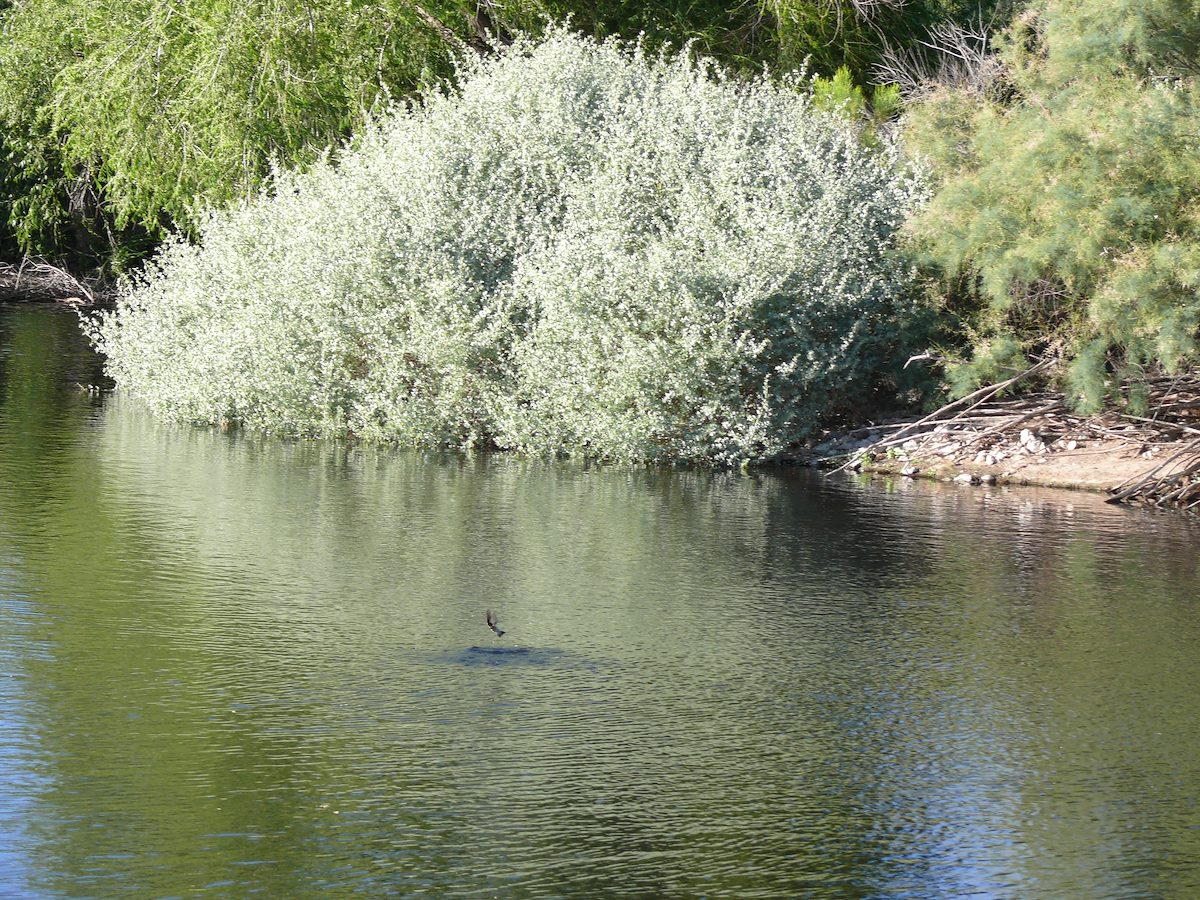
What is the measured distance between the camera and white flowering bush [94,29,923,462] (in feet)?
61.7

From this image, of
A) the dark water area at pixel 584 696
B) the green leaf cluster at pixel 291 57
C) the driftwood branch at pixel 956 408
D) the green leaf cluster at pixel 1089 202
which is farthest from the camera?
the green leaf cluster at pixel 291 57

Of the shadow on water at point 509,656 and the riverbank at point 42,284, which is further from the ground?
the riverbank at point 42,284

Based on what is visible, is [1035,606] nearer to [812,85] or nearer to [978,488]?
[978,488]

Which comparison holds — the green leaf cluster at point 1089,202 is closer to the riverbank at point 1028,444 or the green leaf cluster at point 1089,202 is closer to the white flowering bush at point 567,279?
A: the riverbank at point 1028,444

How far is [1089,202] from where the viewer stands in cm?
1728

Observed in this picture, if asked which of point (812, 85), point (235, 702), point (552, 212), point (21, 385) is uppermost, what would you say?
point (812, 85)

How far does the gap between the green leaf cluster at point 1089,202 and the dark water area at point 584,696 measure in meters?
2.26

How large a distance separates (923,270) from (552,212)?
451 cm

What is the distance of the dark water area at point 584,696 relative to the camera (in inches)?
274

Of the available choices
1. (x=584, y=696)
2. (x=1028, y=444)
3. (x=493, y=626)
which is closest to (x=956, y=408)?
(x=1028, y=444)

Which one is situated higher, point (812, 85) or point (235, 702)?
point (812, 85)

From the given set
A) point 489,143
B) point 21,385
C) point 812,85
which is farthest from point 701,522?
point 21,385

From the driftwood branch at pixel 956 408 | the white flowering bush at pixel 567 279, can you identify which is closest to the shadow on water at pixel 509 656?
the white flowering bush at pixel 567 279

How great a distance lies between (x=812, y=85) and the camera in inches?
906
